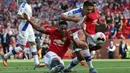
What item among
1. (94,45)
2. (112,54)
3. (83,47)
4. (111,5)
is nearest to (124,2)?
(111,5)

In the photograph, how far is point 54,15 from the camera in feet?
113

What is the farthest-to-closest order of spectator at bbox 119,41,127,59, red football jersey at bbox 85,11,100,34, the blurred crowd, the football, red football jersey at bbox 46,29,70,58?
the blurred crowd → spectator at bbox 119,41,127,59 → red football jersey at bbox 85,11,100,34 → the football → red football jersey at bbox 46,29,70,58

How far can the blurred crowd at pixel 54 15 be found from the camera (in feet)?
93.1

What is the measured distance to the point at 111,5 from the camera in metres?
32.0

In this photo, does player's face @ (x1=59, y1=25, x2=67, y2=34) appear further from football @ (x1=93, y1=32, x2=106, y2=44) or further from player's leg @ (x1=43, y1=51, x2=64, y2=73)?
football @ (x1=93, y1=32, x2=106, y2=44)

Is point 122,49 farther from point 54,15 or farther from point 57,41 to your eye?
point 57,41

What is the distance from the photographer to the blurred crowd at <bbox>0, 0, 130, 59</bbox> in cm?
2839

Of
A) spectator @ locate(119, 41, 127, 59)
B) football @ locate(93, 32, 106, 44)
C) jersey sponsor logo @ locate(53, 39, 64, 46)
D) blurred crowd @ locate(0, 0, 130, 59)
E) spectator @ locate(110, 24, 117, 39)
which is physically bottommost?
spectator @ locate(119, 41, 127, 59)

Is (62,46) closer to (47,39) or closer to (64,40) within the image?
(64,40)

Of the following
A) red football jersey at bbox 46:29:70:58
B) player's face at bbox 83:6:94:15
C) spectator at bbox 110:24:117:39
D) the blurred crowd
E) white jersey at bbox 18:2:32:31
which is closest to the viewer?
red football jersey at bbox 46:29:70:58

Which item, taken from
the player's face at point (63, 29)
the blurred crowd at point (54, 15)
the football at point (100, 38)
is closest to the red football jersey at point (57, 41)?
the player's face at point (63, 29)

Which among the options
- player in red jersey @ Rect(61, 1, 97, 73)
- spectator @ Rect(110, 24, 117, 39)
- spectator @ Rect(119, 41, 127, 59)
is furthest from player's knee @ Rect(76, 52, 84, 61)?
spectator @ Rect(110, 24, 117, 39)

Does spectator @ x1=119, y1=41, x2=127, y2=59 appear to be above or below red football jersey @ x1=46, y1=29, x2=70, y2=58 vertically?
below

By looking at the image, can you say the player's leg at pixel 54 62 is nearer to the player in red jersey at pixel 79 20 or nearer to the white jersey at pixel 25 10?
the player in red jersey at pixel 79 20
